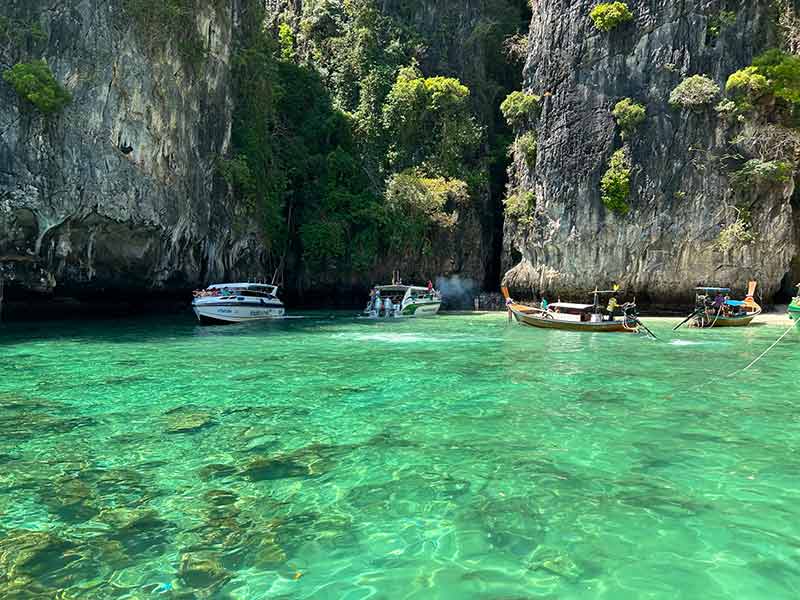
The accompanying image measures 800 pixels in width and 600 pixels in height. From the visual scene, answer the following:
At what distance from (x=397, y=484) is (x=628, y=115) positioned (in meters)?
31.3

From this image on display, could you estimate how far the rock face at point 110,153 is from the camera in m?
21.5

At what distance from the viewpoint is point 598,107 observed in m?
33.7

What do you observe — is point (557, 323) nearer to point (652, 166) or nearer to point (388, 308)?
point (388, 308)

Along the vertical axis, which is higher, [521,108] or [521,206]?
[521,108]

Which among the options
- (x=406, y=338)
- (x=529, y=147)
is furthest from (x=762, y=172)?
(x=406, y=338)

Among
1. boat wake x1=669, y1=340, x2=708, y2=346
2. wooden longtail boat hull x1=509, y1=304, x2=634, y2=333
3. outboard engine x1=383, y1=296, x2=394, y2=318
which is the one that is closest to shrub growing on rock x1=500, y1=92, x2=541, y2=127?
outboard engine x1=383, y1=296, x2=394, y2=318

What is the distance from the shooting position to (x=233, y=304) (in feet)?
89.4

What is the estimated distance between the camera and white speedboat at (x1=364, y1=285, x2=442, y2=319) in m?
30.8

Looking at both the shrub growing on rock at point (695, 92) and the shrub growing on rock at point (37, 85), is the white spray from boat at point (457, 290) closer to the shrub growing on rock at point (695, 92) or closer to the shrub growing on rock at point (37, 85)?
the shrub growing on rock at point (695, 92)

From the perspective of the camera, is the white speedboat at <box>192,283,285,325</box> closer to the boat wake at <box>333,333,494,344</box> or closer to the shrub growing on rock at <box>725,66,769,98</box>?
the boat wake at <box>333,333,494,344</box>

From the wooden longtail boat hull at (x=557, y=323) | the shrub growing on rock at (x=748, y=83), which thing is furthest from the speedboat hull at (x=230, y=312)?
the shrub growing on rock at (x=748, y=83)

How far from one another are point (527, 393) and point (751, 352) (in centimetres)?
963

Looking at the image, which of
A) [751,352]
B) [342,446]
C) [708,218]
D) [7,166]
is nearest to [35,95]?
[7,166]

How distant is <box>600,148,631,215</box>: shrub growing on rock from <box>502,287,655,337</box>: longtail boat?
8.55 m
